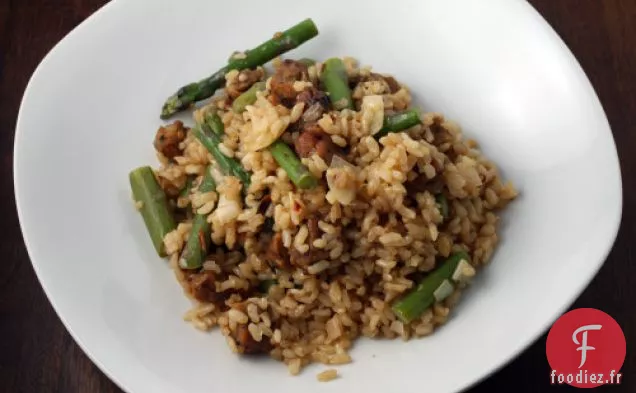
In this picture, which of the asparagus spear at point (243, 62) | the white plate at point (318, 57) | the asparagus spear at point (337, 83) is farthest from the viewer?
the asparagus spear at point (243, 62)

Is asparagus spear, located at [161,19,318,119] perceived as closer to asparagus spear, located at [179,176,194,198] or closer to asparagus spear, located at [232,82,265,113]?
asparagus spear, located at [232,82,265,113]

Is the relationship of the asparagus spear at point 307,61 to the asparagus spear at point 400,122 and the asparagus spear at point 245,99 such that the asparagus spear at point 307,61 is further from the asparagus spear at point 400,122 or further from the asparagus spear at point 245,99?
the asparagus spear at point 400,122

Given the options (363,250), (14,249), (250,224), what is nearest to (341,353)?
(363,250)

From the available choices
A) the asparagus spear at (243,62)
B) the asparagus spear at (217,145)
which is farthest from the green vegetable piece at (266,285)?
the asparagus spear at (243,62)

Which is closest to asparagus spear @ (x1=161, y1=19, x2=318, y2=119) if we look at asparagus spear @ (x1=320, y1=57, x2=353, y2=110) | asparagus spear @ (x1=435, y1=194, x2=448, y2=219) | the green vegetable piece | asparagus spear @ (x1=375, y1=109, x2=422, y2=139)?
asparagus spear @ (x1=320, y1=57, x2=353, y2=110)

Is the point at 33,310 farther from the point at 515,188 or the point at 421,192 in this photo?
the point at 515,188

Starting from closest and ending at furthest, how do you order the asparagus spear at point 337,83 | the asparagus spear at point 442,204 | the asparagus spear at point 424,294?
the asparagus spear at point 424,294, the asparagus spear at point 442,204, the asparagus spear at point 337,83
